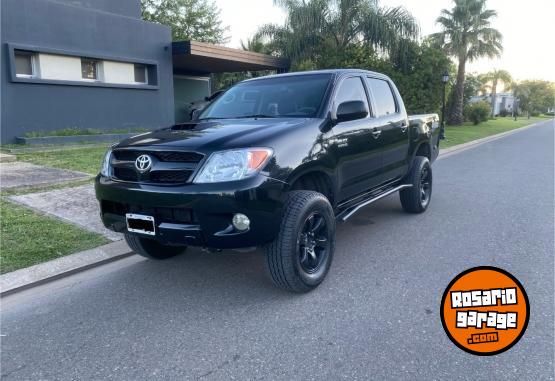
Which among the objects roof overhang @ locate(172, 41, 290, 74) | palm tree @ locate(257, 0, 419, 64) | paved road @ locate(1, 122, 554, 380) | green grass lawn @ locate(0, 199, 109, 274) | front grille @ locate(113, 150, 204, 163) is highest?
palm tree @ locate(257, 0, 419, 64)

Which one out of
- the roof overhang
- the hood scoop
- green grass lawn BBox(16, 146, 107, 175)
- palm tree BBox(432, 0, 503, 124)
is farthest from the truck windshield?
palm tree BBox(432, 0, 503, 124)

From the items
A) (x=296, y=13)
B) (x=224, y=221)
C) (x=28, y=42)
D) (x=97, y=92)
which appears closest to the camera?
(x=224, y=221)

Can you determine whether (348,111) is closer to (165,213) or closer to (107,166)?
(165,213)

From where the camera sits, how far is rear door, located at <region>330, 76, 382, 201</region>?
4.07 m

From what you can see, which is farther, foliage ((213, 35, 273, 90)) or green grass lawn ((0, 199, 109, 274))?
foliage ((213, 35, 273, 90))

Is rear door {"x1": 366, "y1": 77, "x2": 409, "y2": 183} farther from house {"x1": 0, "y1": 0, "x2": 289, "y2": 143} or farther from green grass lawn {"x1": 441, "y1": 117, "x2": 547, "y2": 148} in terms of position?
green grass lawn {"x1": 441, "y1": 117, "x2": 547, "y2": 148}

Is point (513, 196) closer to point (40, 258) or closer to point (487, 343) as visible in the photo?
point (487, 343)

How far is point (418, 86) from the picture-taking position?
861 inches

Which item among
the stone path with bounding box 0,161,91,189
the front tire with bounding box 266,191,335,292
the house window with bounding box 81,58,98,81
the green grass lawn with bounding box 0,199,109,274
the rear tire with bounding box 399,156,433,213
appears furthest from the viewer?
the house window with bounding box 81,58,98,81

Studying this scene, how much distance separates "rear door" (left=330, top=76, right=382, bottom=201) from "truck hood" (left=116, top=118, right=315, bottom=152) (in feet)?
1.37

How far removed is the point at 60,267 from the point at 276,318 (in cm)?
221

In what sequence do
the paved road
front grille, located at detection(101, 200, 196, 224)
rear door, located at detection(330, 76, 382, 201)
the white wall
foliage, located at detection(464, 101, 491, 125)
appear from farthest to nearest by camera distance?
1. foliage, located at detection(464, 101, 491, 125)
2. the white wall
3. rear door, located at detection(330, 76, 382, 201)
4. front grille, located at detection(101, 200, 196, 224)
5. the paved road

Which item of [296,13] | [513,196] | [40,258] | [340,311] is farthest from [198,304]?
[296,13]

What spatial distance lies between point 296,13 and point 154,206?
63.2ft
